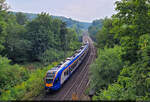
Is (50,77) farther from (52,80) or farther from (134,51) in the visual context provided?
(134,51)

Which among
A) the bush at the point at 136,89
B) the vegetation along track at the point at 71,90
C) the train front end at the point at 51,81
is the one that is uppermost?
the bush at the point at 136,89

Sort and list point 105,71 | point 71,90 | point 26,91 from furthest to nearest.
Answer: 1. point 71,90
2. point 26,91
3. point 105,71

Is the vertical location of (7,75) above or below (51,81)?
below

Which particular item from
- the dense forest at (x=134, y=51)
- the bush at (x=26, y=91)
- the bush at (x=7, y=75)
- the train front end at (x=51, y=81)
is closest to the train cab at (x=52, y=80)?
the train front end at (x=51, y=81)

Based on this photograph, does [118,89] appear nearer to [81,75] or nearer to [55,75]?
[55,75]

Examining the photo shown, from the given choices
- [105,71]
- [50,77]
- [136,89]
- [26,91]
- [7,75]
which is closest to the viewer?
[136,89]

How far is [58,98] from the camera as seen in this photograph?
13.6m

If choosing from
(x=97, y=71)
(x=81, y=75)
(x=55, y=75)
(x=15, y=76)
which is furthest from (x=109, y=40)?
(x=15, y=76)

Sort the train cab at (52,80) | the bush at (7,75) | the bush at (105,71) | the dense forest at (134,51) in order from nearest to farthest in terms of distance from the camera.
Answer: the dense forest at (134,51)
the bush at (105,71)
the train cab at (52,80)
the bush at (7,75)

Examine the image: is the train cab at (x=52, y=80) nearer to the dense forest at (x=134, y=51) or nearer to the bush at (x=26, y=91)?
the bush at (x=26, y=91)

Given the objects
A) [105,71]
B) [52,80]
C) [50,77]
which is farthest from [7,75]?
[105,71]

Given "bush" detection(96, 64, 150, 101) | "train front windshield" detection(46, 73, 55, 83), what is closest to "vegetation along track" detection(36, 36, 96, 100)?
"train front windshield" detection(46, 73, 55, 83)

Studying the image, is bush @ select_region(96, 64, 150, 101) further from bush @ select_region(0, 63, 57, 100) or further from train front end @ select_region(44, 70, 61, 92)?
bush @ select_region(0, 63, 57, 100)

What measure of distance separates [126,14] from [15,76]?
1676cm
